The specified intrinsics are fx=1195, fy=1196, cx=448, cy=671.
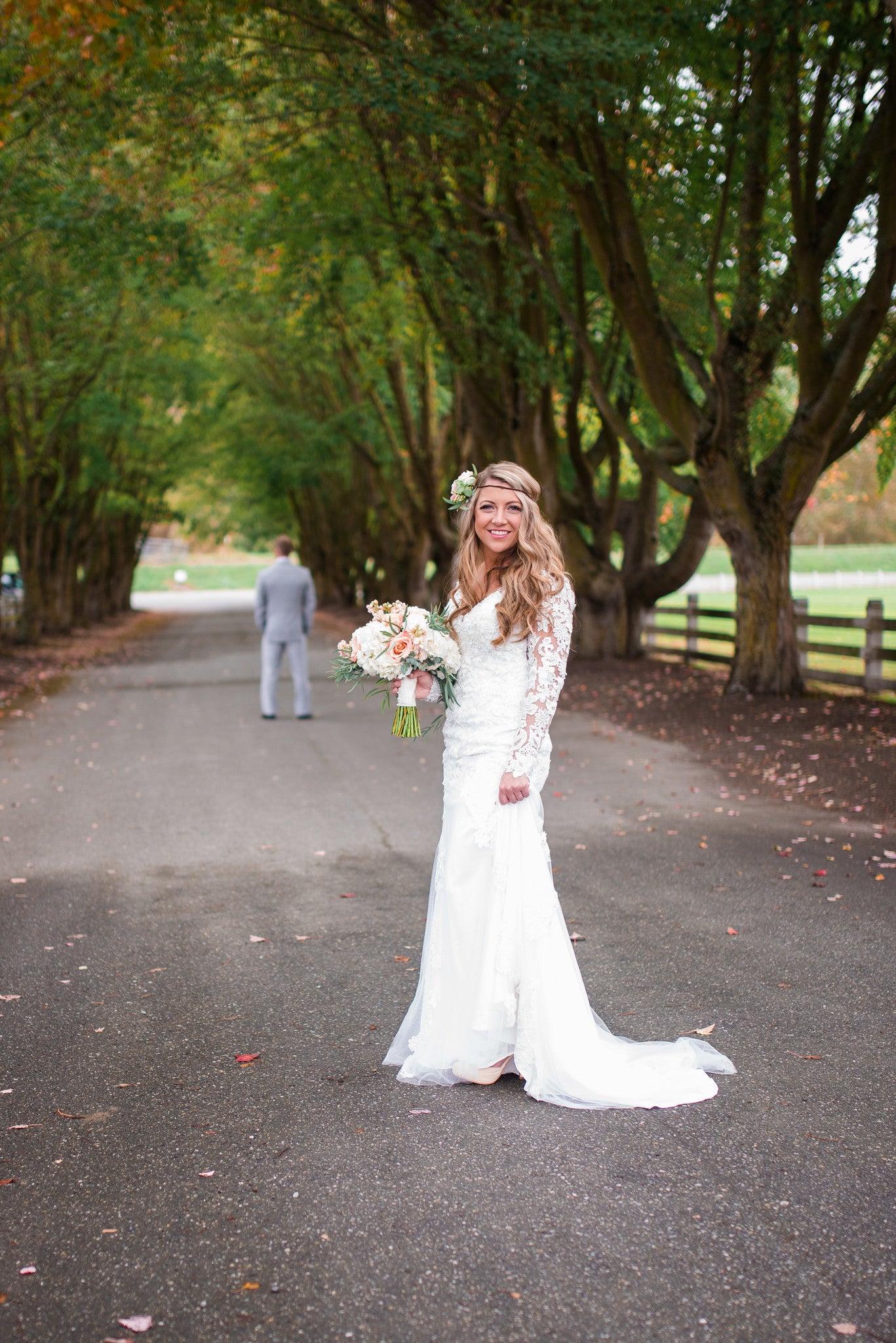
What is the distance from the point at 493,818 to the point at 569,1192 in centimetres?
141

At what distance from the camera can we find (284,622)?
15.6 metres

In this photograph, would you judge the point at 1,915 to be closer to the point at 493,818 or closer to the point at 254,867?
the point at 254,867

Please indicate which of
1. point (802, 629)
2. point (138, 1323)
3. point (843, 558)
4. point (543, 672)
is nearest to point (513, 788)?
point (543, 672)

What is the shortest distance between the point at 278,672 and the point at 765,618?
20.8 ft

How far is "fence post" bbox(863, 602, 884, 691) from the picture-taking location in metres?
15.1

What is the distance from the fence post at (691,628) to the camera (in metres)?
21.5

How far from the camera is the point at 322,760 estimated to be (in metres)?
12.3

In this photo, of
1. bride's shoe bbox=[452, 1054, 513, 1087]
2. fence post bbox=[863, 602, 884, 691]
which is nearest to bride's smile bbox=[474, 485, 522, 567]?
bride's shoe bbox=[452, 1054, 513, 1087]

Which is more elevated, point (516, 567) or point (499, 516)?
point (499, 516)

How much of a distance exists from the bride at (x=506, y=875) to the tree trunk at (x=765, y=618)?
11.0m

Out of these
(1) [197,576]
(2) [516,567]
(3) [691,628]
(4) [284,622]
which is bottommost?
(1) [197,576]

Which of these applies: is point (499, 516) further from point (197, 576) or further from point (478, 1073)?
point (197, 576)

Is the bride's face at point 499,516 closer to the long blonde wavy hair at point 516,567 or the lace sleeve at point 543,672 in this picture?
the long blonde wavy hair at point 516,567

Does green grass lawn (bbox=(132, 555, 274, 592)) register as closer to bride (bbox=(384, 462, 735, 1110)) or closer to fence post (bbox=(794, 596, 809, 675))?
fence post (bbox=(794, 596, 809, 675))
